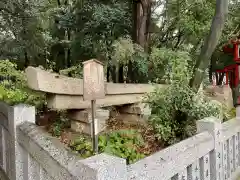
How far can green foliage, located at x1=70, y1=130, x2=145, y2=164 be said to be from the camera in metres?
3.53

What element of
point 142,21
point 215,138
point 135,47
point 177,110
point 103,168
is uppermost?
point 142,21

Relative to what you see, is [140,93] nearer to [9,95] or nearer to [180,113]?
[180,113]

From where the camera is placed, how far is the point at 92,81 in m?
3.16

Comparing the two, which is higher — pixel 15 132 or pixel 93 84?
pixel 93 84

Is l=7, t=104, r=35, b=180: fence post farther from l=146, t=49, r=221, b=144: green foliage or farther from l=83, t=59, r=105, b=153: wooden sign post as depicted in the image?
l=146, t=49, r=221, b=144: green foliage

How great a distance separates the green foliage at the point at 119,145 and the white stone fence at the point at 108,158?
921 millimetres

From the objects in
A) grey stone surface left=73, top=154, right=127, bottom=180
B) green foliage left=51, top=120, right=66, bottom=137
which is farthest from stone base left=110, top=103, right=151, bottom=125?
grey stone surface left=73, top=154, right=127, bottom=180

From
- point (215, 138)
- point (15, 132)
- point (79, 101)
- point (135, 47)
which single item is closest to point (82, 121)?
point (79, 101)

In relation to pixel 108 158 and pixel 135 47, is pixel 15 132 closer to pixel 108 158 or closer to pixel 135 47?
pixel 108 158

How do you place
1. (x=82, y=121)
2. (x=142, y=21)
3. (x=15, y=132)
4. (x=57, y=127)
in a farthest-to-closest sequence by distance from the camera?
(x=142, y=21) < (x=57, y=127) < (x=82, y=121) < (x=15, y=132)

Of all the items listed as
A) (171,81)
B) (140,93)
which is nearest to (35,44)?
(140,93)

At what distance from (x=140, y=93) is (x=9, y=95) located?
2870 mm

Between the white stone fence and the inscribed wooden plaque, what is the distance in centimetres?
72

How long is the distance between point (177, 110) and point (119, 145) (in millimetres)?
1116
